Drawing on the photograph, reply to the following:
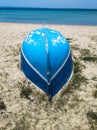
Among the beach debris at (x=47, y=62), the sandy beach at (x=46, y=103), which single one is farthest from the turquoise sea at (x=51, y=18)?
the beach debris at (x=47, y=62)

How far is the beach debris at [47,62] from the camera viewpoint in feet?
22.7

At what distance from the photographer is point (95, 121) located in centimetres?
608

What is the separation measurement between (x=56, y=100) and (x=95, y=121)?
4.60ft

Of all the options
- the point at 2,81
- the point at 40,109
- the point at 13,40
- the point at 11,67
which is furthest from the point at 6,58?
the point at 40,109

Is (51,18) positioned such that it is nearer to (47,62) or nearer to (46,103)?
(47,62)

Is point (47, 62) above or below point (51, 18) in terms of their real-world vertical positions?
above

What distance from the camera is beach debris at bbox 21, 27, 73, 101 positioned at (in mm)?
6906

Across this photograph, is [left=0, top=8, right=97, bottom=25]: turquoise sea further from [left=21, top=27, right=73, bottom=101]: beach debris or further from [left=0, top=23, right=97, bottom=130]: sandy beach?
[left=21, top=27, right=73, bottom=101]: beach debris

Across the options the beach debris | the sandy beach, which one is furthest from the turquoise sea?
the beach debris

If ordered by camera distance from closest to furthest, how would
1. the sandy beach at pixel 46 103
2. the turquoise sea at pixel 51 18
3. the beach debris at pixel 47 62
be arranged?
the sandy beach at pixel 46 103, the beach debris at pixel 47 62, the turquoise sea at pixel 51 18

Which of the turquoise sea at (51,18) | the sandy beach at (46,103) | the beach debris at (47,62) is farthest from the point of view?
the turquoise sea at (51,18)

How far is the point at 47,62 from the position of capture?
22.5 ft

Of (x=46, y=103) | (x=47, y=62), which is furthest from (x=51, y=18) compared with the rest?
(x=46, y=103)

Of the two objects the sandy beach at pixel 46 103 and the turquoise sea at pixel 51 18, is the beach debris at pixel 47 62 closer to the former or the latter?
the sandy beach at pixel 46 103
